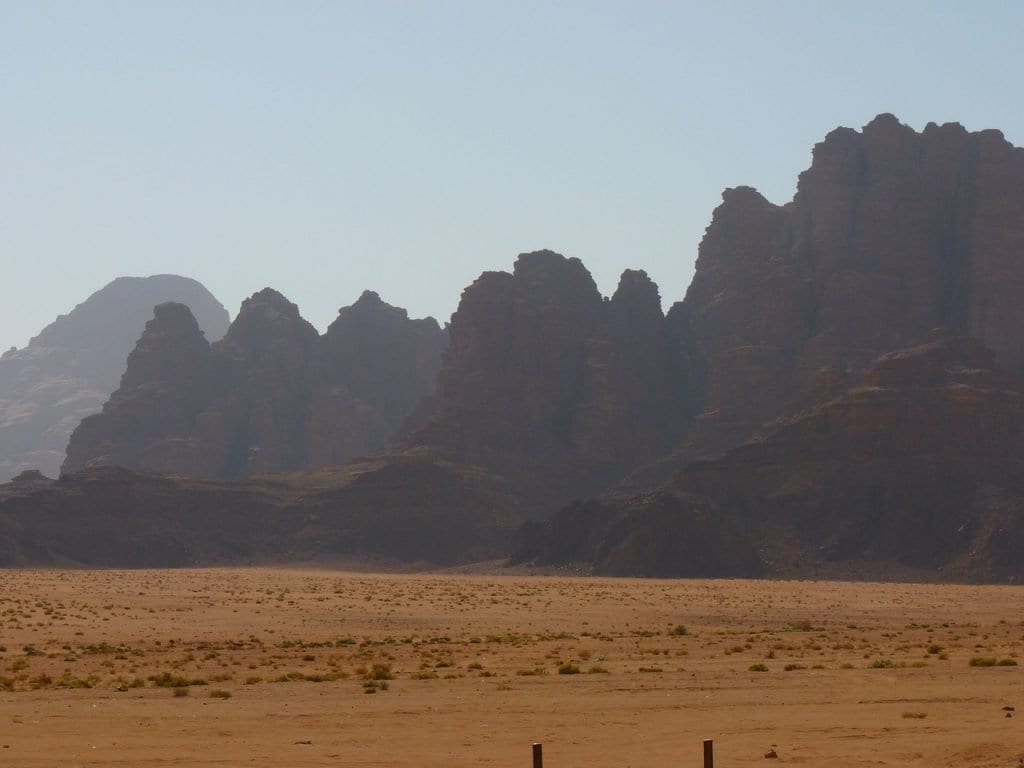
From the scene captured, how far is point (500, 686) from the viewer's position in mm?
36750

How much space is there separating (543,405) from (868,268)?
133 ft

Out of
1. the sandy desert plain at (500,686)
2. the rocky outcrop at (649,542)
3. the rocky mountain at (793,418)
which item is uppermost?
the rocky mountain at (793,418)

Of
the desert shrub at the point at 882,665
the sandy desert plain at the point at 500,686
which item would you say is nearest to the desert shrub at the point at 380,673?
the sandy desert plain at the point at 500,686

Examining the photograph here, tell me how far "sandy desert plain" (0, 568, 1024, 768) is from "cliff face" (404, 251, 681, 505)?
105557 mm

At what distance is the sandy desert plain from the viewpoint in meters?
27.3

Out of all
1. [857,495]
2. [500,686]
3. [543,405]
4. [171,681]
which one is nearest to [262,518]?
[543,405]

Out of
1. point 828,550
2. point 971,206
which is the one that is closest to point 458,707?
point 828,550

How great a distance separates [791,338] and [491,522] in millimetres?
41476

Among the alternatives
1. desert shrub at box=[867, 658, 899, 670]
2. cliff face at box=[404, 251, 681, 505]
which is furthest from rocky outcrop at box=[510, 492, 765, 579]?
desert shrub at box=[867, 658, 899, 670]

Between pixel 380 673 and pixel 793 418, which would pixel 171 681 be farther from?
pixel 793 418

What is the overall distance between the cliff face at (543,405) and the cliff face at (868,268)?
417 inches

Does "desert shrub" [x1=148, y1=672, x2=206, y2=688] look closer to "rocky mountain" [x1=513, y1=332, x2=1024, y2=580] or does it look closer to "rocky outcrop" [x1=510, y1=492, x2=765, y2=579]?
"rocky outcrop" [x1=510, y1=492, x2=765, y2=579]

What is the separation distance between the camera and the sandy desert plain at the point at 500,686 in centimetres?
2734

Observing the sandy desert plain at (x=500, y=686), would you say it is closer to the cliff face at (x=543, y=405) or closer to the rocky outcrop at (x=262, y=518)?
the rocky outcrop at (x=262, y=518)
